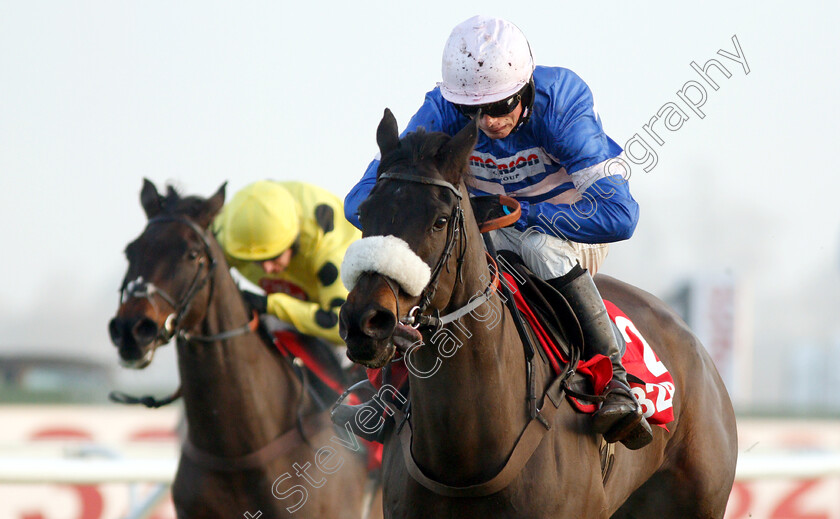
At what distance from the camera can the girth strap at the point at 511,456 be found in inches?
109

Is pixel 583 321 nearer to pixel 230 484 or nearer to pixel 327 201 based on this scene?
pixel 230 484

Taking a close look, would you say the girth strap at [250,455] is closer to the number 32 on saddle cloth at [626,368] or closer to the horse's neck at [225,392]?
the horse's neck at [225,392]

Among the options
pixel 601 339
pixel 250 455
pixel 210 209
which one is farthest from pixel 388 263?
pixel 210 209

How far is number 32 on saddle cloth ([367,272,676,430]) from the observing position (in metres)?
3.16

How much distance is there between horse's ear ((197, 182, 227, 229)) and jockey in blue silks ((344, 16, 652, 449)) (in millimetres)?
1749

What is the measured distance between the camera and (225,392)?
4.68m

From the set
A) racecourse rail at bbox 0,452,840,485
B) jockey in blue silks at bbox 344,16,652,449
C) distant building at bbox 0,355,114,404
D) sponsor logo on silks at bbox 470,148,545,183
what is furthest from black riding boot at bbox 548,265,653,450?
distant building at bbox 0,355,114,404

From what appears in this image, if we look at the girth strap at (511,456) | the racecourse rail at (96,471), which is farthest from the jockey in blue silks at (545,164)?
the racecourse rail at (96,471)

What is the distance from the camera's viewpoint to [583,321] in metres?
3.27

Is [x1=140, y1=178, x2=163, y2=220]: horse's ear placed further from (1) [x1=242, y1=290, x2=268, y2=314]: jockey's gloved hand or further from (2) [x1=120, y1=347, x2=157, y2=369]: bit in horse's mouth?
(2) [x1=120, y1=347, x2=157, y2=369]: bit in horse's mouth

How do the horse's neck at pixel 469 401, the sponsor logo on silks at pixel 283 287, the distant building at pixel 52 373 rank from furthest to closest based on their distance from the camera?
the distant building at pixel 52 373, the sponsor logo on silks at pixel 283 287, the horse's neck at pixel 469 401

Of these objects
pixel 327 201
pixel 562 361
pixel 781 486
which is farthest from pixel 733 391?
pixel 562 361

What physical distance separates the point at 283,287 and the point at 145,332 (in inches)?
64.9

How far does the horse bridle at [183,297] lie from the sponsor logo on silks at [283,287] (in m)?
1.00
